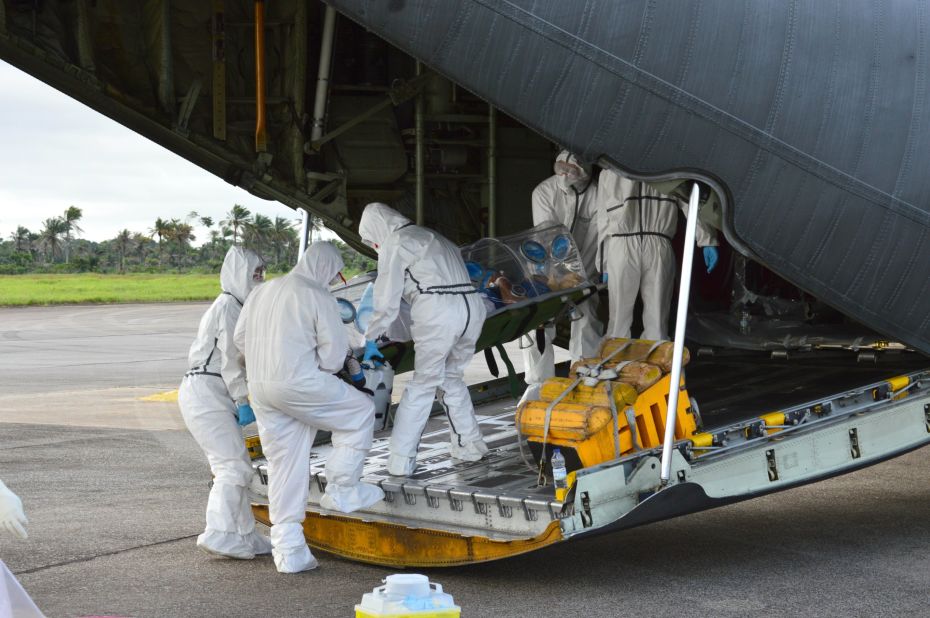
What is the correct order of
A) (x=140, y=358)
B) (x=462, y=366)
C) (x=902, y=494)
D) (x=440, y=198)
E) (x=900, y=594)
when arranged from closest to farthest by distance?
(x=900, y=594) → (x=462, y=366) → (x=902, y=494) → (x=440, y=198) → (x=140, y=358)

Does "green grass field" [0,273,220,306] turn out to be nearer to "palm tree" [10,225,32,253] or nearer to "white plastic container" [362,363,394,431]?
"palm tree" [10,225,32,253]

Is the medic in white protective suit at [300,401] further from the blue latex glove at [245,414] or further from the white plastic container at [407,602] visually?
the white plastic container at [407,602]

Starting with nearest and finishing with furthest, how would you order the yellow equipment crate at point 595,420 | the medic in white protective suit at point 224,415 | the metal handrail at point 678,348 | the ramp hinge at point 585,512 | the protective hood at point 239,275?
1. the ramp hinge at point 585,512
2. the metal handrail at point 678,348
3. the yellow equipment crate at point 595,420
4. the medic in white protective suit at point 224,415
5. the protective hood at point 239,275


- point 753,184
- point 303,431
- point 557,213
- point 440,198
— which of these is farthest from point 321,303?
point 440,198

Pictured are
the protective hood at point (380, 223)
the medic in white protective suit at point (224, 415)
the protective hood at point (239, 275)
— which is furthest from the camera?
the protective hood at point (380, 223)

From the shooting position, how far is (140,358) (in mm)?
22750

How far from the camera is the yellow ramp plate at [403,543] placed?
19.9 feet

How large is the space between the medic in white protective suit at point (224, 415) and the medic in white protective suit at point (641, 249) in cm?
321

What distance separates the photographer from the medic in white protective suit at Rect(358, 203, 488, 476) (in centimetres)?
721

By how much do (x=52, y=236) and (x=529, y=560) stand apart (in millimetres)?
94085

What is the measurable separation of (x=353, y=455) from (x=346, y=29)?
453 centimetres

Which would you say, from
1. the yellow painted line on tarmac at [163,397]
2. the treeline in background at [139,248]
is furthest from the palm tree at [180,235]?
the yellow painted line on tarmac at [163,397]

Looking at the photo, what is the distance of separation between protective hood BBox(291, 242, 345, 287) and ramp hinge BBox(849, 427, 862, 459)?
125 inches

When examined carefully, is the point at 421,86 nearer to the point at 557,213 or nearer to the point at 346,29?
the point at 346,29
